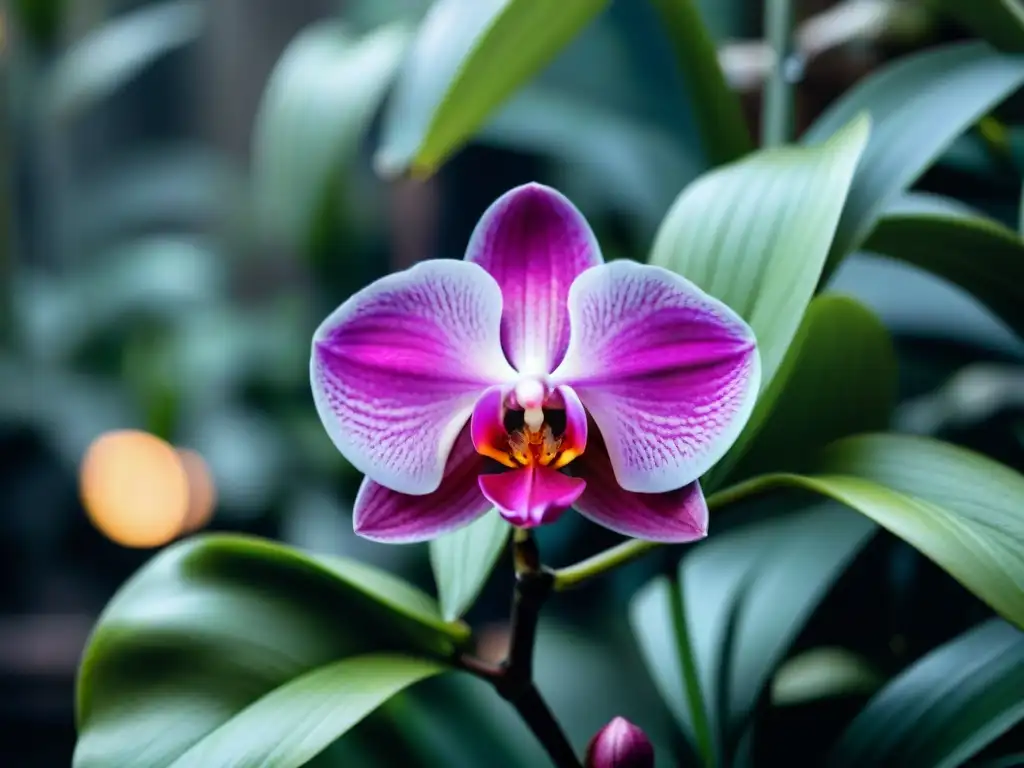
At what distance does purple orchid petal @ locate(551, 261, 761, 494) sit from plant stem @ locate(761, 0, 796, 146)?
1.14ft

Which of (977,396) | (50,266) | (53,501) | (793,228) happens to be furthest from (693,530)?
(50,266)

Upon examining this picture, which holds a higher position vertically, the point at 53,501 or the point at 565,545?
the point at 565,545

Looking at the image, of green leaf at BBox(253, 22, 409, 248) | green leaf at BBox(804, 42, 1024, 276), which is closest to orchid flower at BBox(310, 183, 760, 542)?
green leaf at BBox(804, 42, 1024, 276)

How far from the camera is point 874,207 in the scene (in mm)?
505

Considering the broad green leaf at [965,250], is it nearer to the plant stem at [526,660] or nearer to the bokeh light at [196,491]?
the plant stem at [526,660]

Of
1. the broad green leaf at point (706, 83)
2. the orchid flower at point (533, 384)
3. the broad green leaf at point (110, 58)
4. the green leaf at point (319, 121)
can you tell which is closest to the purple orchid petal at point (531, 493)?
the orchid flower at point (533, 384)

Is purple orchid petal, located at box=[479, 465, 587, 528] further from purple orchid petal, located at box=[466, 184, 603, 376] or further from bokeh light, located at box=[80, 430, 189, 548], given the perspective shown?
bokeh light, located at box=[80, 430, 189, 548]

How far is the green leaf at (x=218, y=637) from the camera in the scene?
17.7 inches

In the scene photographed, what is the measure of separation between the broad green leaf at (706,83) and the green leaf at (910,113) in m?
0.05

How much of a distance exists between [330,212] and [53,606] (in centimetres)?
88

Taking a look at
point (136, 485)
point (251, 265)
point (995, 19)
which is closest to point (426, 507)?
point (995, 19)

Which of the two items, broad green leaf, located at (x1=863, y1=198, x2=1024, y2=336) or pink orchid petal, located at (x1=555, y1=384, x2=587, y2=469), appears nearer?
pink orchid petal, located at (x1=555, y1=384, x2=587, y2=469)

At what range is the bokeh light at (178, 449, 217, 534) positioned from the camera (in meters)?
1.30

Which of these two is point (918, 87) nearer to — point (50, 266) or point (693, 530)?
point (693, 530)
